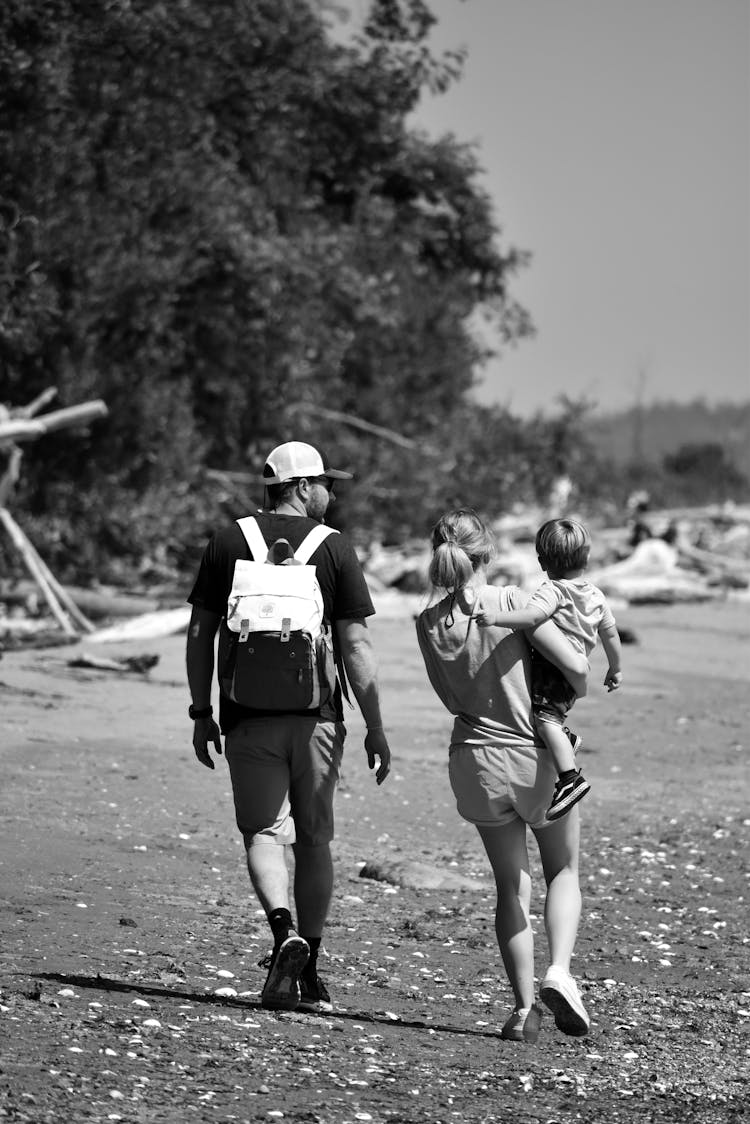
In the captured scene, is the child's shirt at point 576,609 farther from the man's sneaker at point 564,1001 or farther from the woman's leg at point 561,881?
the man's sneaker at point 564,1001

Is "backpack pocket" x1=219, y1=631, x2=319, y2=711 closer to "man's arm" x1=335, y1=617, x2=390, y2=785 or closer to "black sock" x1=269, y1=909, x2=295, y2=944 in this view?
"man's arm" x1=335, y1=617, x2=390, y2=785

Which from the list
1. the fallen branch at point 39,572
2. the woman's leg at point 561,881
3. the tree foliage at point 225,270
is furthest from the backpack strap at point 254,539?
the tree foliage at point 225,270

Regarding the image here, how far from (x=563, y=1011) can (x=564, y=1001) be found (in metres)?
0.04

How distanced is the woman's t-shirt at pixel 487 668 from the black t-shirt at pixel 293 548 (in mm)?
266

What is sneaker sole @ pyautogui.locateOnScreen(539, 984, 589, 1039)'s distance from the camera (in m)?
5.05

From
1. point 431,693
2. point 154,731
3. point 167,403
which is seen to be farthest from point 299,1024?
Result: point 167,403

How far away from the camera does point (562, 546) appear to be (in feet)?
Result: 17.5

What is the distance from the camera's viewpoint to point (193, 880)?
7559mm

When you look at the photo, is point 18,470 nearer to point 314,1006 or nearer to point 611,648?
point 314,1006

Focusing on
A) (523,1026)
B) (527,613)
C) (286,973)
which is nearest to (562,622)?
(527,613)

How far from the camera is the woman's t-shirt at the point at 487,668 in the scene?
517 centimetres

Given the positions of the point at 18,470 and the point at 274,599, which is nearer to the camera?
the point at 274,599

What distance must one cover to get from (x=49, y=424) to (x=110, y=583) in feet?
13.7

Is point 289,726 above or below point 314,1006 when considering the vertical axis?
above
